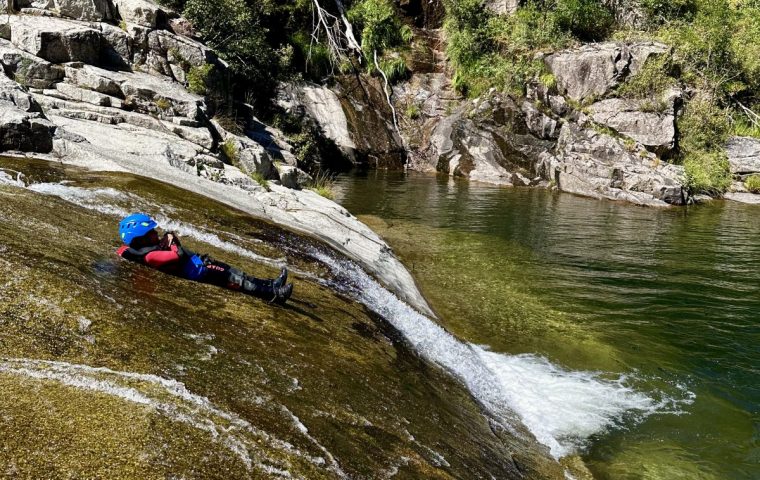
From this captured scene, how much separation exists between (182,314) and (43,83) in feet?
35.3

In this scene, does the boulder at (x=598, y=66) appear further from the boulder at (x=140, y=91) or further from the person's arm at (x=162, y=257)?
the person's arm at (x=162, y=257)

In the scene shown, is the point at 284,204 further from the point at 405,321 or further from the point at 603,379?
the point at 603,379

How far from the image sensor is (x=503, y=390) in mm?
7773

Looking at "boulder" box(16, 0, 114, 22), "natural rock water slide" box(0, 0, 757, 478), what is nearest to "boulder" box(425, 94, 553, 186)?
"natural rock water slide" box(0, 0, 757, 478)

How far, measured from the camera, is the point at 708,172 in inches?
1080

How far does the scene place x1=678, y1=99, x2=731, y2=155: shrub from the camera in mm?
28719

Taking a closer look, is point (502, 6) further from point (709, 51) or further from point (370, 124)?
point (709, 51)

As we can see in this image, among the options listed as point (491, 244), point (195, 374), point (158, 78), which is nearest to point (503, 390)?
point (195, 374)

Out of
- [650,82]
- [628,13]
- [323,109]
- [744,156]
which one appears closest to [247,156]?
[323,109]

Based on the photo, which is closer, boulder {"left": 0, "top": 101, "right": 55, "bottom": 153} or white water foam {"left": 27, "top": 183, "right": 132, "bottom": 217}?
white water foam {"left": 27, "top": 183, "right": 132, "bottom": 217}

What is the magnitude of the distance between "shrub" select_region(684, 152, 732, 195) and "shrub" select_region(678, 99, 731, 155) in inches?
23.9

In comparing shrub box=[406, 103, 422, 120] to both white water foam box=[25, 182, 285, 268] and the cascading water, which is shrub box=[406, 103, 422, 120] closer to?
the cascading water

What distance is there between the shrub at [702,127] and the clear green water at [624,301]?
7.86 m

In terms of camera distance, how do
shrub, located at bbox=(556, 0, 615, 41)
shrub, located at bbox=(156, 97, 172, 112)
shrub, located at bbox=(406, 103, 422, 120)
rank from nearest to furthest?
shrub, located at bbox=(156, 97, 172, 112)
shrub, located at bbox=(556, 0, 615, 41)
shrub, located at bbox=(406, 103, 422, 120)
